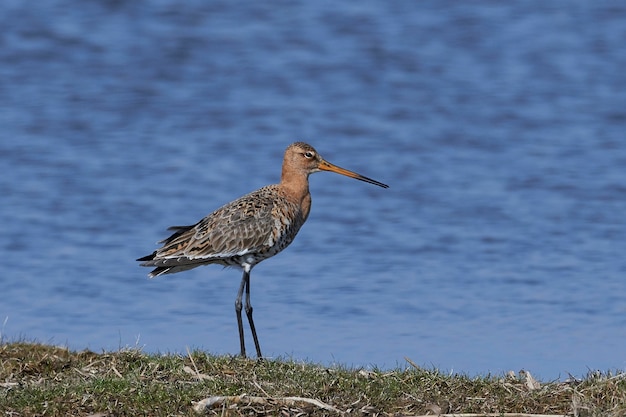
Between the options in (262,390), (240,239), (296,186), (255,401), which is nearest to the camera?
(255,401)

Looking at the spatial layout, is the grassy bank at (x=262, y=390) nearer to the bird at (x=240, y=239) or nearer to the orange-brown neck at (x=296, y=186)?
the bird at (x=240, y=239)

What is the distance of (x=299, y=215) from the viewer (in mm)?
10906

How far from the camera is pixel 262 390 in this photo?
26.5 ft

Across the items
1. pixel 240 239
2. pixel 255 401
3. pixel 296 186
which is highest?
pixel 296 186

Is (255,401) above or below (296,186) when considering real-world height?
below

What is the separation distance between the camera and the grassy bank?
7891 millimetres

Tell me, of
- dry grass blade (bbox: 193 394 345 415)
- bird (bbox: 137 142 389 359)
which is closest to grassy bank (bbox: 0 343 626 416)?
dry grass blade (bbox: 193 394 345 415)

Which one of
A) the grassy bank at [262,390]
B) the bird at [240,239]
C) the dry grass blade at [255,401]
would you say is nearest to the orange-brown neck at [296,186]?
the bird at [240,239]

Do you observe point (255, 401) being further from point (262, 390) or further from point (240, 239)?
point (240, 239)

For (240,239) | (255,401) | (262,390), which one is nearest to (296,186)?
(240,239)

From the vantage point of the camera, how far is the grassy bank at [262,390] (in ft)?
25.9

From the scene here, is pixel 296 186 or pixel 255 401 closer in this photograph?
pixel 255 401

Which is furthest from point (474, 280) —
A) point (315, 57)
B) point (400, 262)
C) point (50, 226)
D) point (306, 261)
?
point (315, 57)

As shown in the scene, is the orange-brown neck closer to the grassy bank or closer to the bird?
the bird
